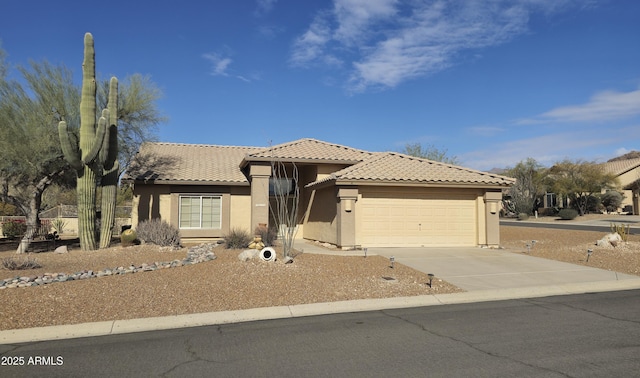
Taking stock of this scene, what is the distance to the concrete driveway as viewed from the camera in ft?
36.7

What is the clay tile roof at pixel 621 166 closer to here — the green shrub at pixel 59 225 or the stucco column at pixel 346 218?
the stucco column at pixel 346 218

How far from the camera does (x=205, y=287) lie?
9914 millimetres

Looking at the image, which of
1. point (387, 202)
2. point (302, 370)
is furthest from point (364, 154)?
point (302, 370)

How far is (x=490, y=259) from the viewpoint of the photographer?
14.6m

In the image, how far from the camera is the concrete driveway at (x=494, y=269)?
11.2 meters

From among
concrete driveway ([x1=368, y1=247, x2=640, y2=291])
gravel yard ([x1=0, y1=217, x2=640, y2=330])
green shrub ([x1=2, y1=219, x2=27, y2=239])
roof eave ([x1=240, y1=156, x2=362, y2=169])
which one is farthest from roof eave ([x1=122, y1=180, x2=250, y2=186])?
green shrub ([x1=2, y1=219, x2=27, y2=239])

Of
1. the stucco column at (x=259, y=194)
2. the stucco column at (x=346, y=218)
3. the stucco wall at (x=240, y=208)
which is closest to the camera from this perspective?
the stucco column at (x=346, y=218)

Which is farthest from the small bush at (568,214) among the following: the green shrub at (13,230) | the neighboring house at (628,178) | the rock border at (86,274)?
the green shrub at (13,230)

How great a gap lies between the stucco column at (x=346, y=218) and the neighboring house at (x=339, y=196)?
4 centimetres

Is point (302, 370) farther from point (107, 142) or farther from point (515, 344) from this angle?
point (107, 142)

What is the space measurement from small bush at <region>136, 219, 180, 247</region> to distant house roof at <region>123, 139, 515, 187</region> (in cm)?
224

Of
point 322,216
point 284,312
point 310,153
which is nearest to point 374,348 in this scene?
point 284,312

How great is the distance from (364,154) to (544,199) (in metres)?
39.0

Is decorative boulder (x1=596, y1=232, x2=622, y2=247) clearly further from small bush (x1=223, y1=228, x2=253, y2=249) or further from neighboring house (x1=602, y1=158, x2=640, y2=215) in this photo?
neighboring house (x1=602, y1=158, x2=640, y2=215)
